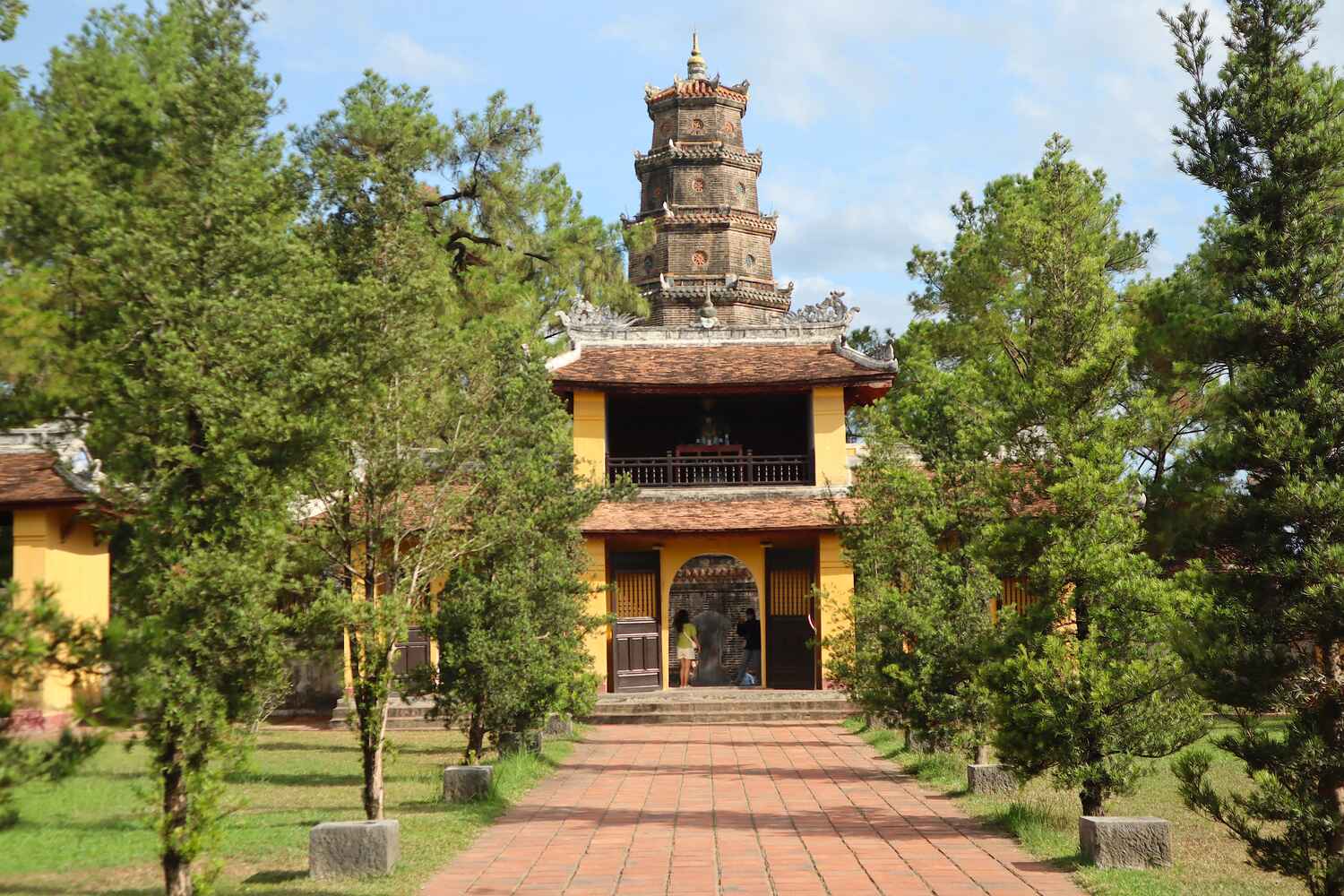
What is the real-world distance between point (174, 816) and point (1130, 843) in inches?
254

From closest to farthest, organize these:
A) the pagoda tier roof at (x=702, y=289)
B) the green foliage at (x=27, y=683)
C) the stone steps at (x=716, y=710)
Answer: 1. the green foliage at (x=27, y=683)
2. the stone steps at (x=716, y=710)
3. the pagoda tier roof at (x=702, y=289)

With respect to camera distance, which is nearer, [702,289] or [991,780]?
[991,780]

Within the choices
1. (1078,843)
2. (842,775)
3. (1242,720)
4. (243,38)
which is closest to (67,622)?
(243,38)

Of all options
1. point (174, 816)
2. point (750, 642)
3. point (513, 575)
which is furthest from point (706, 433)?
point (174, 816)

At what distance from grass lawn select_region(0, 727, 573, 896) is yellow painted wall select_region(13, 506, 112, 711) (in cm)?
344

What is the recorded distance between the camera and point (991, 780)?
13000mm

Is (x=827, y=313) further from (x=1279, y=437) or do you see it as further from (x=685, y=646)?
(x=1279, y=437)

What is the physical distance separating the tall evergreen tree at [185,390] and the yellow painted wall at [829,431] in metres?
18.8

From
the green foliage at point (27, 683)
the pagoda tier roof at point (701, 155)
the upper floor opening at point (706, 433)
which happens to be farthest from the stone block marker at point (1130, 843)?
the pagoda tier roof at point (701, 155)

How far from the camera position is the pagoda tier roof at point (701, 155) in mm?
41031

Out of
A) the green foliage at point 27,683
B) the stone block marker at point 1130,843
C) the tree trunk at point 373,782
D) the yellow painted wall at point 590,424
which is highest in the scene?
the yellow painted wall at point 590,424

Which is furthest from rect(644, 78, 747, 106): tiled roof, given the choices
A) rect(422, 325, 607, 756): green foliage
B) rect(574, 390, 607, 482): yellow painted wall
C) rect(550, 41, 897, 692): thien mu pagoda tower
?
rect(422, 325, 607, 756): green foliage

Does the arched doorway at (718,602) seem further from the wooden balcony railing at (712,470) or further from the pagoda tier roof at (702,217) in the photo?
the pagoda tier roof at (702,217)

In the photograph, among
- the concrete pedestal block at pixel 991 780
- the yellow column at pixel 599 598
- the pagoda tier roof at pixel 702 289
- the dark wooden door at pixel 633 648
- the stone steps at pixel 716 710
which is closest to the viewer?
the concrete pedestal block at pixel 991 780
